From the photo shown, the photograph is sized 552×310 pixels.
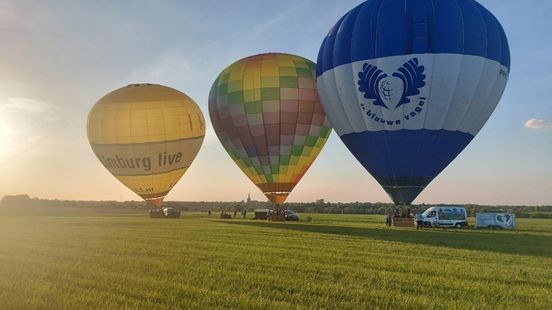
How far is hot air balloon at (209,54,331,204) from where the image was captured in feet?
128

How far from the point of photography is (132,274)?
535 inches

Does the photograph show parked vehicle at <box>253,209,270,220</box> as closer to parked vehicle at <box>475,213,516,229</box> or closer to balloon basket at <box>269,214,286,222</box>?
balloon basket at <box>269,214,286,222</box>

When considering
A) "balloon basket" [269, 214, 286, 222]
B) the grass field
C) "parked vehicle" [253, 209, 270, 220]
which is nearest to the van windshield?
"balloon basket" [269, 214, 286, 222]

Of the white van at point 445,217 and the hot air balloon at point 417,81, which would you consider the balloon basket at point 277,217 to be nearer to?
the white van at point 445,217

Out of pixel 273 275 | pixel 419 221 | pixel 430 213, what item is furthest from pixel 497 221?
pixel 273 275

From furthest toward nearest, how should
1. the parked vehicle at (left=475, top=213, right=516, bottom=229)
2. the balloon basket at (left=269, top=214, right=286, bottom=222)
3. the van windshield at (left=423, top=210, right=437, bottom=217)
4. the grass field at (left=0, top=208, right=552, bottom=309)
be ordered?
the balloon basket at (left=269, top=214, right=286, bottom=222) → the parked vehicle at (left=475, top=213, right=516, bottom=229) → the van windshield at (left=423, top=210, right=437, bottom=217) → the grass field at (left=0, top=208, right=552, bottom=309)

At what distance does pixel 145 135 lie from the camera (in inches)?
1706

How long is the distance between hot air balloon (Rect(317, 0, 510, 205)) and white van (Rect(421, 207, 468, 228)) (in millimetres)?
10529

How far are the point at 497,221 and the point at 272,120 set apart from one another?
1900 centimetres

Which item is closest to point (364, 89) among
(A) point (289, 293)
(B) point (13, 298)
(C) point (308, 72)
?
(C) point (308, 72)

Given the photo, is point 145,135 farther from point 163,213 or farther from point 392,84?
point 392,84

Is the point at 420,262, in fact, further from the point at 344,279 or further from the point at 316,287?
the point at 316,287

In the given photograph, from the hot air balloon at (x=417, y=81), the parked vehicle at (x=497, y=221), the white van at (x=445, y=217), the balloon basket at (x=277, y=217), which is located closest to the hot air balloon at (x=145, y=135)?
the balloon basket at (x=277, y=217)

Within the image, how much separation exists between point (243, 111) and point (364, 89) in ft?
41.4
